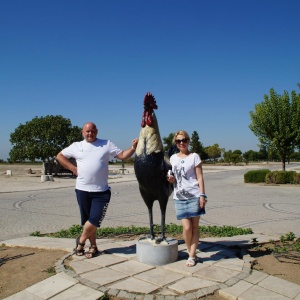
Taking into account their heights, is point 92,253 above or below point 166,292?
above

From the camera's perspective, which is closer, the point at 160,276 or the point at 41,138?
the point at 160,276

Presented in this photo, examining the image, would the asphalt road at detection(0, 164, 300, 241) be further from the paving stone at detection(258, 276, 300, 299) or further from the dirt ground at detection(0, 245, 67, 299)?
the paving stone at detection(258, 276, 300, 299)

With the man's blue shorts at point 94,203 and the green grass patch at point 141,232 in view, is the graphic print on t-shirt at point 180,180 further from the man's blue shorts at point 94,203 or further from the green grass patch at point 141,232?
the green grass patch at point 141,232

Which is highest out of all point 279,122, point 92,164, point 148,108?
point 279,122

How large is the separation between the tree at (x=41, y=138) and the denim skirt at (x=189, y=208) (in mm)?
25299

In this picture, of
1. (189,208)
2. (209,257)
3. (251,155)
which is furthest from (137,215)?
(251,155)

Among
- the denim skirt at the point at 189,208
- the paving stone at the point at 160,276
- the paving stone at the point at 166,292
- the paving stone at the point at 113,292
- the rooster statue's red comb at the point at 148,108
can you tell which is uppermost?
the rooster statue's red comb at the point at 148,108

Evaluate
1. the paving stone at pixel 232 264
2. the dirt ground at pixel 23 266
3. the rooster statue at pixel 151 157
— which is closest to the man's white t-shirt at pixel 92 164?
the rooster statue at pixel 151 157

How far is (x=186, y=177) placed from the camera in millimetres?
4266

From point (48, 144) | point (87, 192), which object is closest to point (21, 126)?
point (48, 144)

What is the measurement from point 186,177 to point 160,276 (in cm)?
125

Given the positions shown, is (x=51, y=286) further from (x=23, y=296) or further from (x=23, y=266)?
(x=23, y=266)

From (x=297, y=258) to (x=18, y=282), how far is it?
3.80m

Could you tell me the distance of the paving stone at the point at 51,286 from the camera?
3.48m
